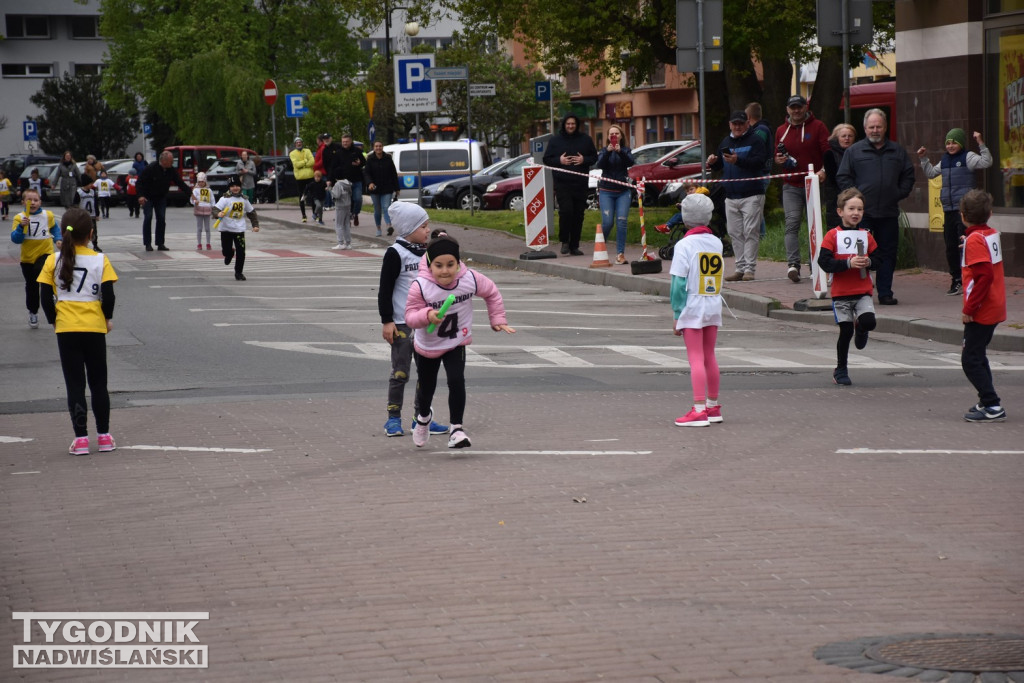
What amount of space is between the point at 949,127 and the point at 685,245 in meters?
10.3

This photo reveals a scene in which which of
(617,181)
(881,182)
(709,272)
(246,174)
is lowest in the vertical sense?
(709,272)

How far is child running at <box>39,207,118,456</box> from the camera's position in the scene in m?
9.16

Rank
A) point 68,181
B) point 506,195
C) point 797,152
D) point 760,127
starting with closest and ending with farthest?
1. point 797,152
2. point 760,127
3. point 68,181
4. point 506,195

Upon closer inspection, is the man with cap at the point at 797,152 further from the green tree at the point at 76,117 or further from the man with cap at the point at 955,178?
the green tree at the point at 76,117

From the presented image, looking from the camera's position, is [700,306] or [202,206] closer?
[700,306]

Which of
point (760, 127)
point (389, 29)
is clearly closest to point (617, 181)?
point (760, 127)

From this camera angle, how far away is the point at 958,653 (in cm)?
491

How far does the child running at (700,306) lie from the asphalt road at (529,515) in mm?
257

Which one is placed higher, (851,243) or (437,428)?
(851,243)

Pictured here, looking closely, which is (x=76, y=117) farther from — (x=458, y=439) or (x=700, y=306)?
(x=458, y=439)

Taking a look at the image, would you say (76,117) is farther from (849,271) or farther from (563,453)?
(563,453)

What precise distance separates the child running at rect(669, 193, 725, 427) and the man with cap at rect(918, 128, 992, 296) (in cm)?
706

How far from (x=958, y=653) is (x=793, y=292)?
1240cm

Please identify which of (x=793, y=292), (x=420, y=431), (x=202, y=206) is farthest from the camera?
(x=202, y=206)
